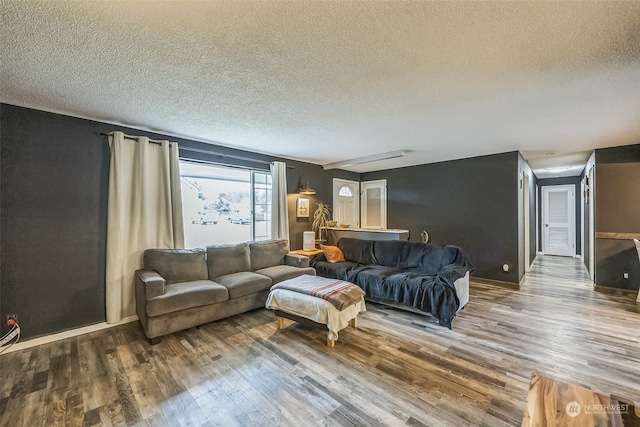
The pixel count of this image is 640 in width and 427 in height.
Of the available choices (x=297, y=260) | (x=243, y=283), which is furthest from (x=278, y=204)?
(x=243, y=283)

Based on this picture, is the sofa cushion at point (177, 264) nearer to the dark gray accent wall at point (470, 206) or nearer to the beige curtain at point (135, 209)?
the beige curtain at point (135, 209)

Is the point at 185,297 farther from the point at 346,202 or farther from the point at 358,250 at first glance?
the point at 346,202

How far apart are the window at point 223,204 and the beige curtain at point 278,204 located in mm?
206

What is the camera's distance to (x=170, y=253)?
11.1ft

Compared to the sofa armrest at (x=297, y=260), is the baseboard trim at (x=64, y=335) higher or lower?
lower

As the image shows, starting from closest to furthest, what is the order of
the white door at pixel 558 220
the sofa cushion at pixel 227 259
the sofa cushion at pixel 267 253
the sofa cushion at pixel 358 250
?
the sofa cushion at pixel 227 259, the sofa cushion at pixel 267 253, the sofa cushion at pixel 358 250, the white door at pixel 558 220

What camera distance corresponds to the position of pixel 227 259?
3.84 metres

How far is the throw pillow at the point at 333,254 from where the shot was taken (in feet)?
14.9

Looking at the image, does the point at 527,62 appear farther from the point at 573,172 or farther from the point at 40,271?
the point at 573,172

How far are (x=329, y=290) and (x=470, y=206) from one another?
3.90m

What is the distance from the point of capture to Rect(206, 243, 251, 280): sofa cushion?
370 centimetres

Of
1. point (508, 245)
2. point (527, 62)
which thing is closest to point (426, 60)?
point (527, 62)

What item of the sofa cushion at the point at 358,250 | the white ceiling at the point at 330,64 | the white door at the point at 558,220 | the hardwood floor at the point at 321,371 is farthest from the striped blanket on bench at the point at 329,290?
the white door at the point at 558,220

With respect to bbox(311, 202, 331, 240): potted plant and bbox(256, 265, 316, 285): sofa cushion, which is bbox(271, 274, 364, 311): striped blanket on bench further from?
bbox(311, 202, 331, 240): potted plant
